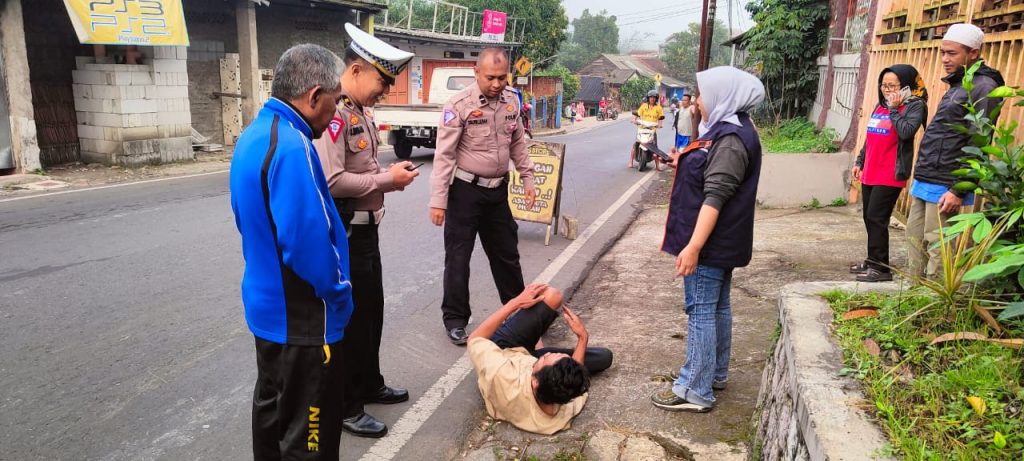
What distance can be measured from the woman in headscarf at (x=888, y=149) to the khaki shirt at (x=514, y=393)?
275 cm

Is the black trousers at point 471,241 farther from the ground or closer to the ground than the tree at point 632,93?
closer to the ground

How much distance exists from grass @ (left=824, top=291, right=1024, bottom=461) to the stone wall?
12.7 meters

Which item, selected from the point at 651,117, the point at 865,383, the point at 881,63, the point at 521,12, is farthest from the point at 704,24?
the point at 521,12

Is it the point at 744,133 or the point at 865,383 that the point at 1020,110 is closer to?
the point at 744,133

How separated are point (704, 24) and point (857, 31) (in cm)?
431

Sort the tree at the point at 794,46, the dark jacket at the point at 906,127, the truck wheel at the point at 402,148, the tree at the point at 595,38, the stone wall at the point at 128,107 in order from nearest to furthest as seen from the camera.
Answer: the dark jacket at the point at 906,127, the stone wall at the point at 128,107, the truck wheel at the point at 402,148, the tree at the point at 794,46, the tree at the point at 595,38

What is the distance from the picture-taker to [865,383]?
259cm

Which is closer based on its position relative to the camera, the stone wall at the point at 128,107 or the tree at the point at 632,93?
the stone wall at the point at 128,107

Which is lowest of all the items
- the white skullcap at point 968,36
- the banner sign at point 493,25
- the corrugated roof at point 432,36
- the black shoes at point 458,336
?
the black shoes at point 458,336

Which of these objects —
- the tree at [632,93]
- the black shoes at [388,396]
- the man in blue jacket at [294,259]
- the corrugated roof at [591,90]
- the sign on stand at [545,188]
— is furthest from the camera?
the tree at [632,93]

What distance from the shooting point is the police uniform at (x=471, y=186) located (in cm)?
457

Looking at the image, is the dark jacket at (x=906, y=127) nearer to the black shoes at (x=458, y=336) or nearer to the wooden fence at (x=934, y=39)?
the wooden fence at (x=934, y=39)

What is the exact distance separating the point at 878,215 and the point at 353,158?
395cm

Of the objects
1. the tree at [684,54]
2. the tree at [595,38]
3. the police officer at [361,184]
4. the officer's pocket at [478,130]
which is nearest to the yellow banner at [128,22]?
the officer's pocket at [478,130]
